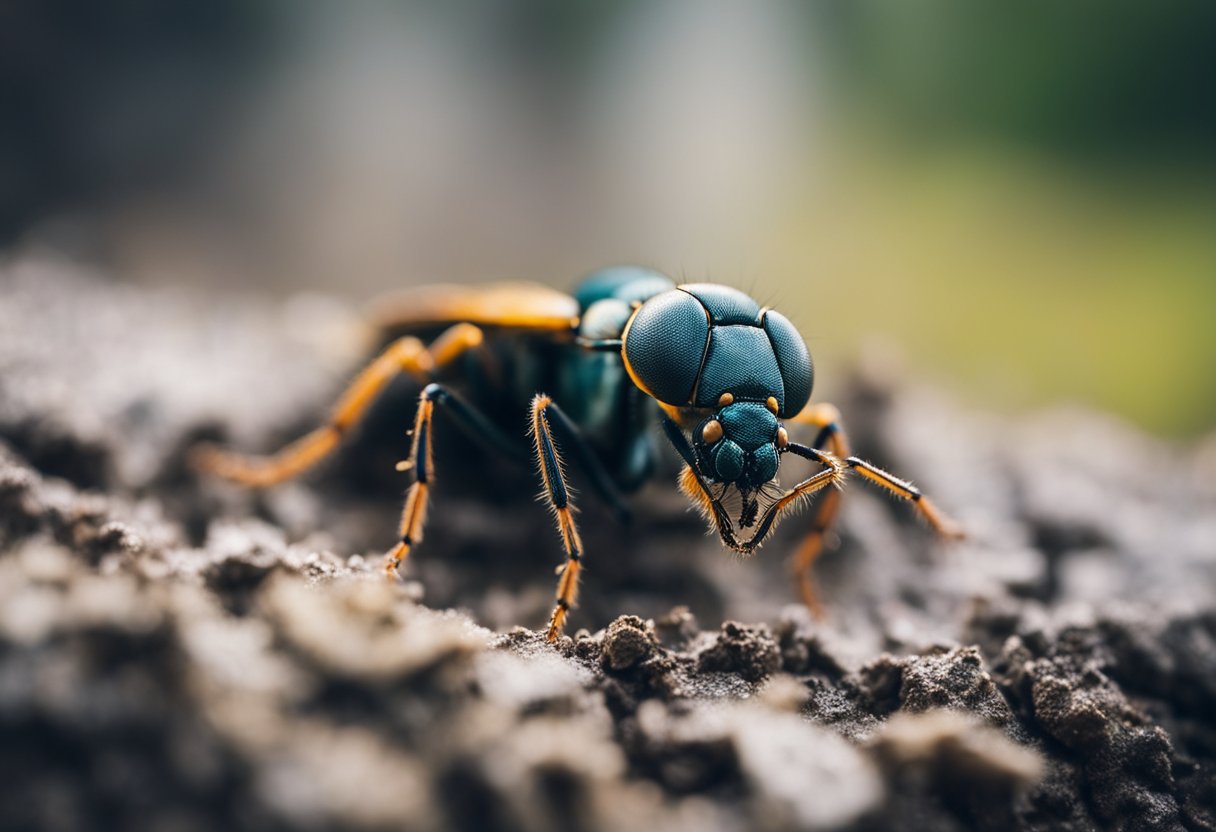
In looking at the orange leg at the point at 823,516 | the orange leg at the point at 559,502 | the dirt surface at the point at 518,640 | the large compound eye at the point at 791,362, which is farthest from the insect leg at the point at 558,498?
the orange leg at the point at 823,516

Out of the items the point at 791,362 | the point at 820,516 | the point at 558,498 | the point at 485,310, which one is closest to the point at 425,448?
the point at 558,498

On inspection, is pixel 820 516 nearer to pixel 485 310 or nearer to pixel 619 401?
pixel 619 401

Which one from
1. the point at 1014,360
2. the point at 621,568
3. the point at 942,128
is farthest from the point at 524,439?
the point at 942,128

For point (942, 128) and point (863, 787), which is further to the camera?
point (942, 128)

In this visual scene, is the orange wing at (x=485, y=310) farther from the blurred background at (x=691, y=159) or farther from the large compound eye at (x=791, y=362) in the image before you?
the blurred background at (x=691, y=159)

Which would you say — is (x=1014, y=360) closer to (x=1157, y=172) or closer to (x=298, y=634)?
(x=1157, y=172)

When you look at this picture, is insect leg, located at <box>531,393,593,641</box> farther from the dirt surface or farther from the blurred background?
the blurred background

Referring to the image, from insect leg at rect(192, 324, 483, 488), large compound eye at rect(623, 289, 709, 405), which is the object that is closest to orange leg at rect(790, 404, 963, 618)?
large compound eye at rect(623, 289, 709, 405)
